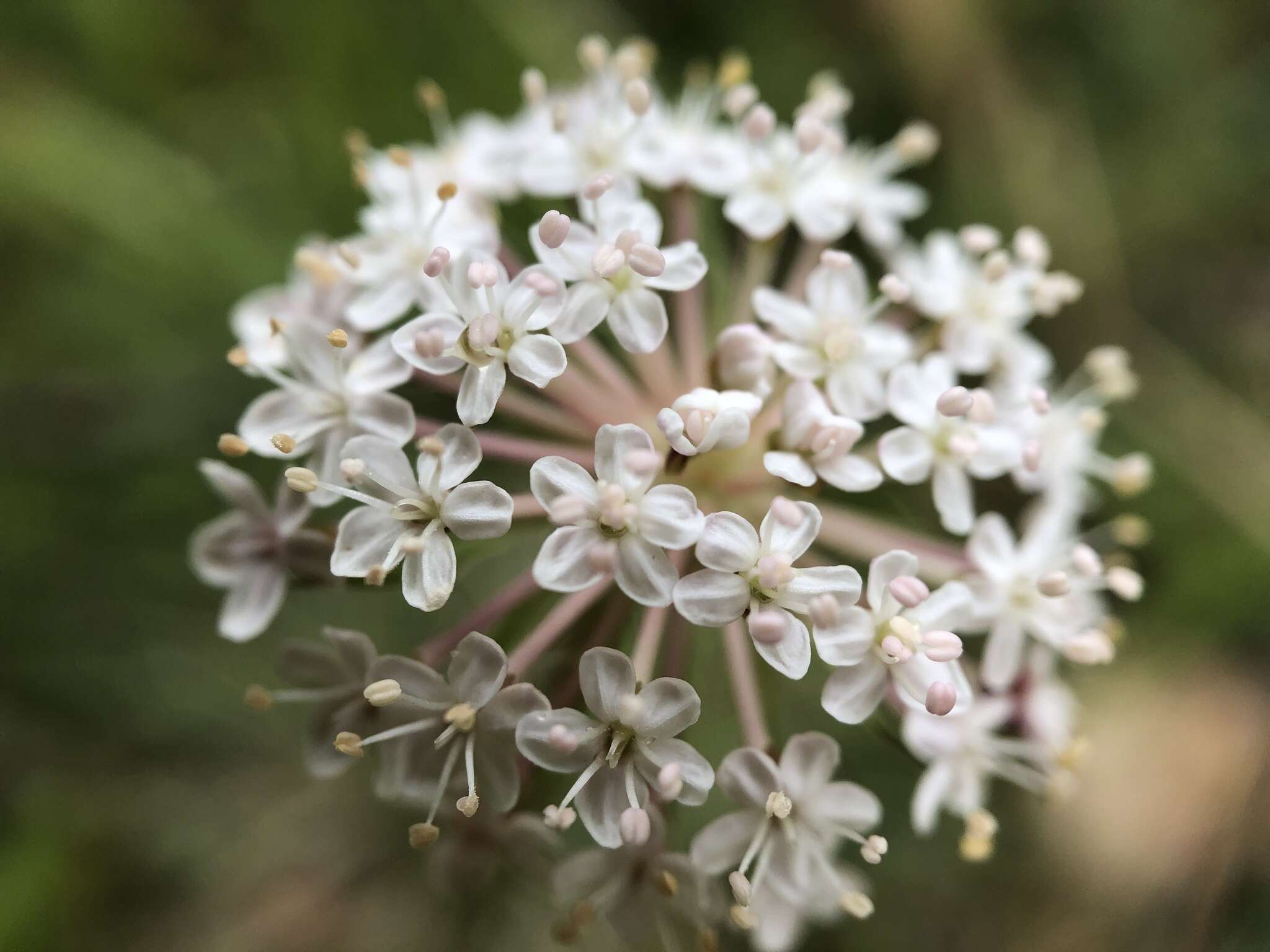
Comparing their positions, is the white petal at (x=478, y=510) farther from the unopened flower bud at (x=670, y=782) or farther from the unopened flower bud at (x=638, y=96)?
the unopened flower bud at (x=638, y=96)

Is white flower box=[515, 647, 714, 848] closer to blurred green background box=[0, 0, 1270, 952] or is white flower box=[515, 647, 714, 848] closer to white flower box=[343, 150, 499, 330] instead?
white flower box=[343, 150, 499, 330]

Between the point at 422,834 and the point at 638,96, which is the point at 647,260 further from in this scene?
the point at 422,834

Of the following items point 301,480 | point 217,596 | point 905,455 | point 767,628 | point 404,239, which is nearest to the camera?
point 767,628

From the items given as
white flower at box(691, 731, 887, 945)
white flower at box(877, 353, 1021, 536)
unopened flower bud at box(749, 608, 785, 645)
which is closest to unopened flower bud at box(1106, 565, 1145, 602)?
white flower at box(877, 353, 1021, 536)

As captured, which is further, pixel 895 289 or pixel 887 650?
pixel 895 289

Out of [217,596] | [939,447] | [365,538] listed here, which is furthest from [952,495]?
[217,596]

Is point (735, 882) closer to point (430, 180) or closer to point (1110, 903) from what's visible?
point (430, 180)

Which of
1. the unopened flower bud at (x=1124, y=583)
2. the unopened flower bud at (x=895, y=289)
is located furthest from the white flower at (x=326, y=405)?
the unopened flower bud at (x=1124, y=583)

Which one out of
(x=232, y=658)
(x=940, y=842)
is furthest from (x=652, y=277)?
(x=940, y=842)
